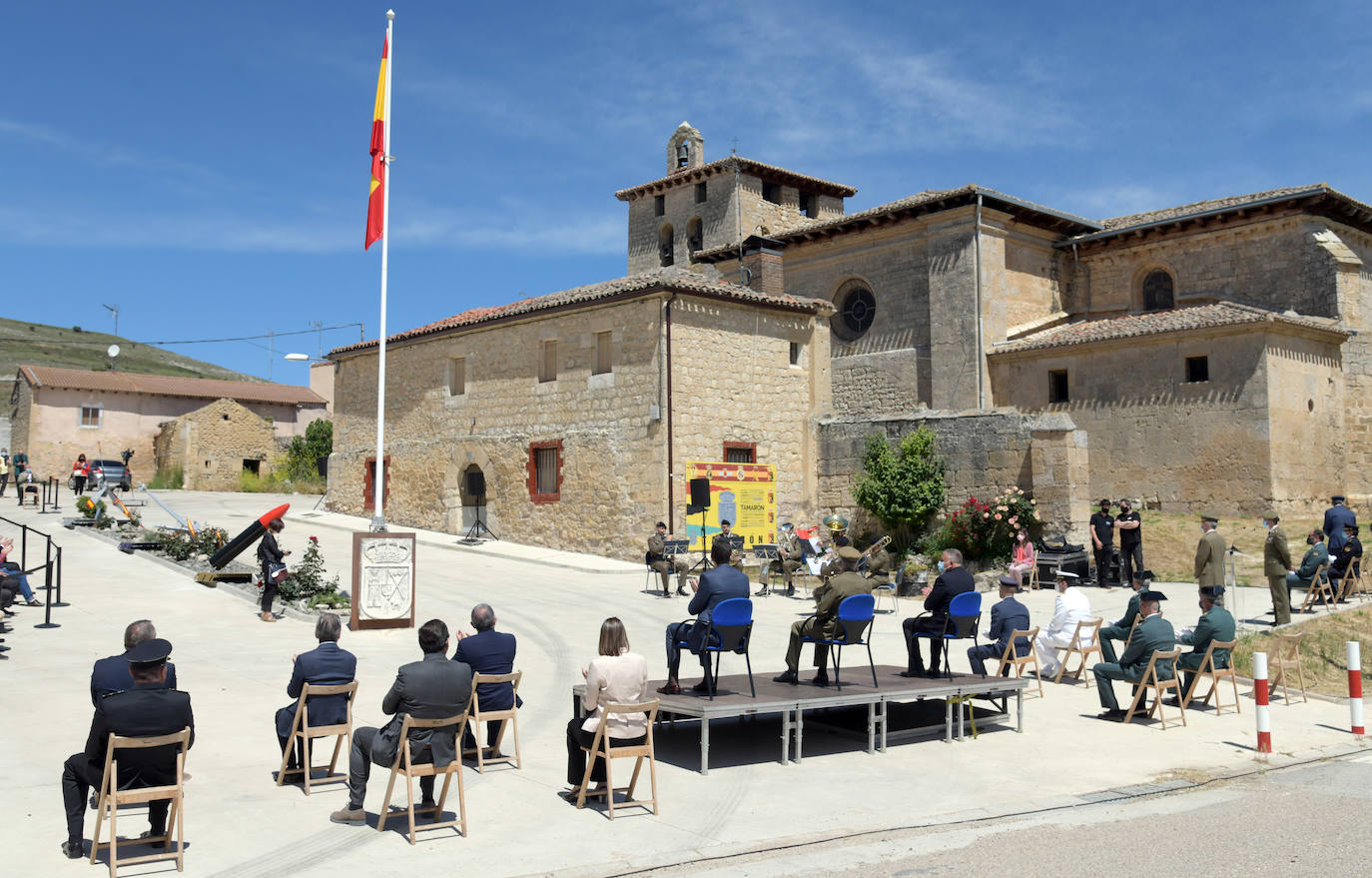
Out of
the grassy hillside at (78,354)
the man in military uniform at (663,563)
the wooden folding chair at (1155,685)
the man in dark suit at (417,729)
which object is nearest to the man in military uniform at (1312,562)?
the wooden folding chair at (1155,685)

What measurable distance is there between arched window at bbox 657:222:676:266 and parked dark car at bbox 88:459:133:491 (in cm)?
2199

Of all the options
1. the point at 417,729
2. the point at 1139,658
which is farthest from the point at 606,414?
the point at 417,729

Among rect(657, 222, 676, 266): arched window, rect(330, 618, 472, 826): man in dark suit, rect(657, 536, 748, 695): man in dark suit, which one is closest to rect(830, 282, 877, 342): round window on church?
rect(657, 222, 676, 266): arched window

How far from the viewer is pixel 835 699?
27.4 feet

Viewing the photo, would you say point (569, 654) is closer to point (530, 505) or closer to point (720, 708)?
point (720, 708)

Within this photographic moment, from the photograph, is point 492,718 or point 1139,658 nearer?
point 492,718

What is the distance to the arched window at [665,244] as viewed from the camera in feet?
148

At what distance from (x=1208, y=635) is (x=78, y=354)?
288 ft

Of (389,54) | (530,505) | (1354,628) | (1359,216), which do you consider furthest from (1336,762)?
(1359,216)

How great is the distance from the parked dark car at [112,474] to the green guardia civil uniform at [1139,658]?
106ft

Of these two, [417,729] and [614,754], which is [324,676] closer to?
[417,729]

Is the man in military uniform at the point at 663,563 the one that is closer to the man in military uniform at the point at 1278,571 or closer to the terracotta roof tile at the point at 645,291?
the terracotta roof tile at the point at 645,291

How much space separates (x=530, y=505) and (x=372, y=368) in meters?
7.68

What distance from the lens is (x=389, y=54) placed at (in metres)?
15.8
